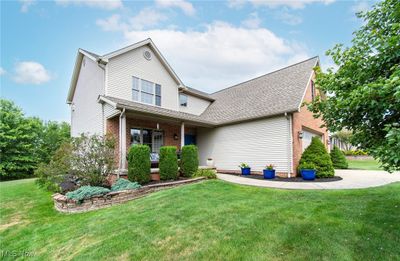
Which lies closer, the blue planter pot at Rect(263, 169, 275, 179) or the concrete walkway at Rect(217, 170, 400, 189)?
the concrete walkway at Rect(217, 170, 400, 189)

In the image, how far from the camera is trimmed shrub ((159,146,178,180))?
8.51 m

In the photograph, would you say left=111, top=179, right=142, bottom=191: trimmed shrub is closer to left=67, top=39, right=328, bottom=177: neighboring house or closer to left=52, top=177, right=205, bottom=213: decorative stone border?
left=52, top=177, right=205, bottom=213: decorative stone border

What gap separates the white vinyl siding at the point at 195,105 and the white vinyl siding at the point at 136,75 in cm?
136

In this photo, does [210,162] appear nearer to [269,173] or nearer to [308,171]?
[269,173]

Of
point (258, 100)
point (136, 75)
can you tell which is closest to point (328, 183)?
point (258, 100)

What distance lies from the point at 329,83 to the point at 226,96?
1257 cm

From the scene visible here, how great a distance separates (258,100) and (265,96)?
48cm

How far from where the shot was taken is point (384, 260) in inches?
109

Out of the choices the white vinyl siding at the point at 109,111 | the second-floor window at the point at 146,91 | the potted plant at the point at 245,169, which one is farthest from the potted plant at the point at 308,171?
the white vinyl siding at the point at 109,111

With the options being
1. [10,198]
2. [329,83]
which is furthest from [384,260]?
[10,198]

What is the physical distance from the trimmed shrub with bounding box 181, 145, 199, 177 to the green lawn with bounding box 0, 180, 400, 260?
2.95 m

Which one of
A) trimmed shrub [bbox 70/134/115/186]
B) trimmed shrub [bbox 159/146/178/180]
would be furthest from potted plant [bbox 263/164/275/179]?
trimmed shrub [bbox 70/134/115/186]

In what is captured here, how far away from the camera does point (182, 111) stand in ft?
46.9

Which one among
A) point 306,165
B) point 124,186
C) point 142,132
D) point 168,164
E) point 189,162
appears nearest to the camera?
point 124,186
